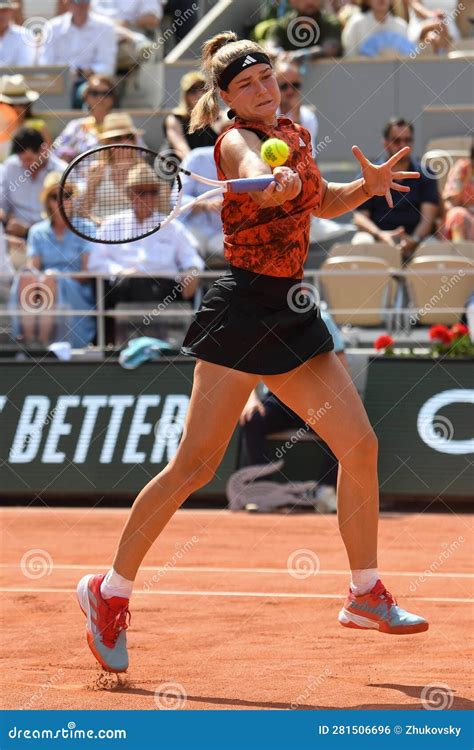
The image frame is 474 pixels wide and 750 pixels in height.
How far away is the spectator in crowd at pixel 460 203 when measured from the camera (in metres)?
10.6

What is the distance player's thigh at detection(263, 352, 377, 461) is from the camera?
14.6 ft

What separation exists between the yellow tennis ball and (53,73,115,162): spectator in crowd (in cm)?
765

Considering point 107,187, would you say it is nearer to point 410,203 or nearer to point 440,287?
point 440,287

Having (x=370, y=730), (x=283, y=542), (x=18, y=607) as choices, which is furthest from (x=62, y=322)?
(x=370, y=730)

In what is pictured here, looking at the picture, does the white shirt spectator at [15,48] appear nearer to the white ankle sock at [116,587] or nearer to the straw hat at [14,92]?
the straw hat at [14,92]

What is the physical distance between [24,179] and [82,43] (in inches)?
98.2

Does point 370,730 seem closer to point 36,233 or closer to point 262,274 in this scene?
point 262,274

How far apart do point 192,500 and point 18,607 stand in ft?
13.7

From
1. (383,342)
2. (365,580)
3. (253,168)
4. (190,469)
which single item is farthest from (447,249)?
(253,168)

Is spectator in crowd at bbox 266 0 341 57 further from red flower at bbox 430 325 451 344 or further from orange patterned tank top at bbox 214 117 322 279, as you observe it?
orange patterned tank top at bbox 214 117 322 279

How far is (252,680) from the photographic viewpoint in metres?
4.60

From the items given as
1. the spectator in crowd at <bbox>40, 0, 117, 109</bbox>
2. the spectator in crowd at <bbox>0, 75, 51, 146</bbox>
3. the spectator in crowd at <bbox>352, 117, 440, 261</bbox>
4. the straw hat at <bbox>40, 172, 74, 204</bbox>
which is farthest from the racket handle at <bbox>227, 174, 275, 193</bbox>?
the spectator in crowd at <bbox>40, 0, 117, 109</bbox>

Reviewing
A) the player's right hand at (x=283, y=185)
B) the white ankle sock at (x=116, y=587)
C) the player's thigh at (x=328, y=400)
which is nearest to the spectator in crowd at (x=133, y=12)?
the player's thigh at (x=328, y=400)

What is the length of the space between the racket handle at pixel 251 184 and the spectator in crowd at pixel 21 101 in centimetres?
759
